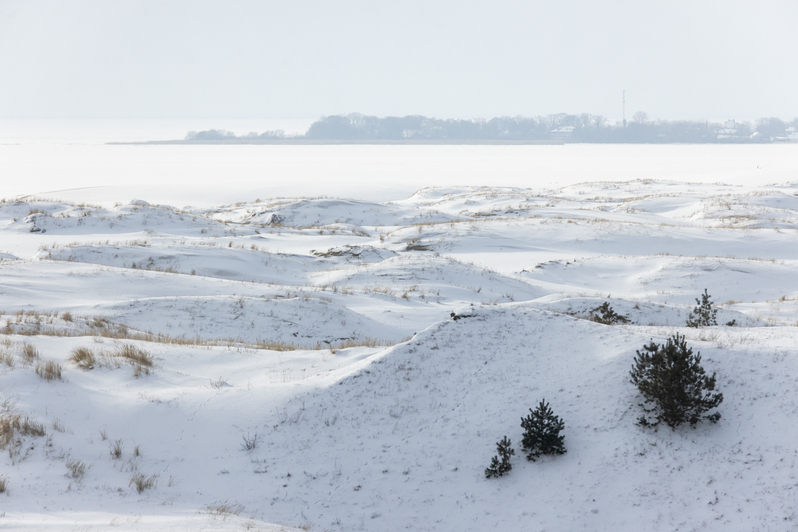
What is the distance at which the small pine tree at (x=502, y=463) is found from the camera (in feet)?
19.8

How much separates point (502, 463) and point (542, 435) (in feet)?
1.83

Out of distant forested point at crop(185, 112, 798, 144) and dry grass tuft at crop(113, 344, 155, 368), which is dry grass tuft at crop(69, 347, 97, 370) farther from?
distant forested point at crop(185, 112, 798, 144)

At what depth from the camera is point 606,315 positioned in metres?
12.8

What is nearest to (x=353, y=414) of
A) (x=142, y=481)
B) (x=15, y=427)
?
(x=142, y=481)

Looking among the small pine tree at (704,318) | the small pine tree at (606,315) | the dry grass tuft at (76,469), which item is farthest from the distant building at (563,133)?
the dry grass tuft at (76,469)

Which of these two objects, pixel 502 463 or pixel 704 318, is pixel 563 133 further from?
pixel 502 463

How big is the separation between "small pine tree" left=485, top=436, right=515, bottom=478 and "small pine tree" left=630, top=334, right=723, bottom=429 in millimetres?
1539

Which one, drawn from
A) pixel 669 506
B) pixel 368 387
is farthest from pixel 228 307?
pixel 669 506

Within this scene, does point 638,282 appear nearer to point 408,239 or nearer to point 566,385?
point 408,239

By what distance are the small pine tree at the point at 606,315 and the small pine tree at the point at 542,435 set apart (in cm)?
691

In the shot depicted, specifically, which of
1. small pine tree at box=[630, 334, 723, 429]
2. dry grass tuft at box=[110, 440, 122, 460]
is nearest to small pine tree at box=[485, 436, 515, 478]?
small pine tree at box=[630, 334, 723, 429]

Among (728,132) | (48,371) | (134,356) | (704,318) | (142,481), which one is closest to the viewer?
(142,481)

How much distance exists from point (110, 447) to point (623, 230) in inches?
1080

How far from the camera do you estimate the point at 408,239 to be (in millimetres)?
27656
